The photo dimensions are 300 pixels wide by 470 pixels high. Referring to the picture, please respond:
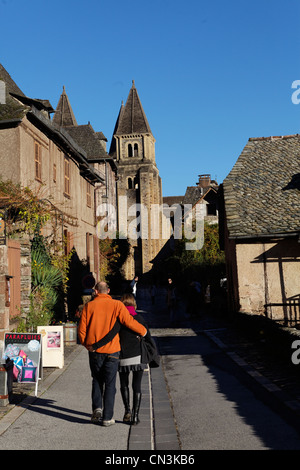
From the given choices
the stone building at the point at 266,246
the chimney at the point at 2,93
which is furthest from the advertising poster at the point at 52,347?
the chimney at the point at 2,93

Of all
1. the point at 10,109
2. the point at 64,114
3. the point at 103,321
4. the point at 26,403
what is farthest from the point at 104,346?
the point at 64,114

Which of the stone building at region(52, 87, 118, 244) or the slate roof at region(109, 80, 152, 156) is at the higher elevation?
the slate roof at region(109, 80, 152, 156)

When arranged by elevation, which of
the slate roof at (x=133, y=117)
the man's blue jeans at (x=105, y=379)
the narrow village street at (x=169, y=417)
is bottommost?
the narrow village street at (x=169, y=417)

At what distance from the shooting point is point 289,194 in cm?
1888

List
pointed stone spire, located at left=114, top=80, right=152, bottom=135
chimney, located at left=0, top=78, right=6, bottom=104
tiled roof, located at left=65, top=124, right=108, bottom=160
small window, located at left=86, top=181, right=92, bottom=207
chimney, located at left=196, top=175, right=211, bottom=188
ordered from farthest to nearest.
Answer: pointed stone spire, located at left=114, top=80, right=152, bottom=135 < chimney, located at left=196, top=175, right=211, bottom=188 < tiled roof, located at left=65, top=124, right=108, bottom=160 < small window, located at left=86, top=181, right=92, bottom=207 < chimney, located at left=0, top=78, right=6, bottom=104

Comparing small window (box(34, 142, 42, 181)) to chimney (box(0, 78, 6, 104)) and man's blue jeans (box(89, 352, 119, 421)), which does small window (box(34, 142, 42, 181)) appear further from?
Result: man's blue jeans (box(89, 352, 119, 421))

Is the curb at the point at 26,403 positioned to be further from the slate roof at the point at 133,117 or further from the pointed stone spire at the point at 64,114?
the slate roof at the point at 133,117

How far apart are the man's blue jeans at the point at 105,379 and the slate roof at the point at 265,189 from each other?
11121mm

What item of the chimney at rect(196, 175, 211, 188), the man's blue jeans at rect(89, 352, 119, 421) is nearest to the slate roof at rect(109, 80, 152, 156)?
the chimney at rect(196, 175, 211, 188)

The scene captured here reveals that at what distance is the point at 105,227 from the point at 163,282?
91.3 ft

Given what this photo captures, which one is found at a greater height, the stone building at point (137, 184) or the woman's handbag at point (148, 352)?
the stone building at point (137, 184)

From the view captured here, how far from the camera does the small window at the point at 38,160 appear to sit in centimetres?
1655

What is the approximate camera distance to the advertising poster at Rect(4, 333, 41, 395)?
8281 millimetres

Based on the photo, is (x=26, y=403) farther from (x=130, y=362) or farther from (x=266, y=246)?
(x=266, y=246)
